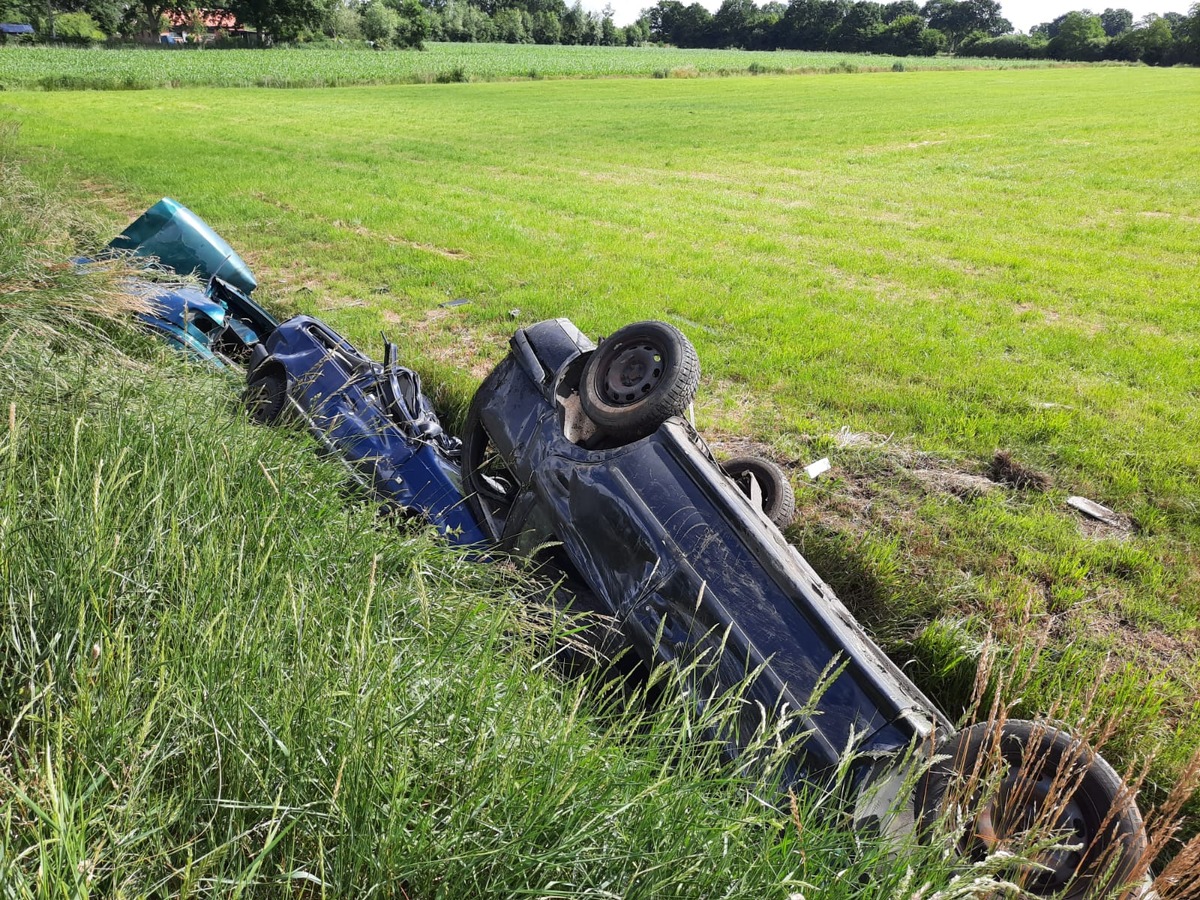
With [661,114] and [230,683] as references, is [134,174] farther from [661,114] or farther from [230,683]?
[661,114]

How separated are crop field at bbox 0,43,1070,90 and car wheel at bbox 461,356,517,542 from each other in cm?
4289

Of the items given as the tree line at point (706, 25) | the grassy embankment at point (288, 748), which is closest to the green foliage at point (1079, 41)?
the tree line at point (706, 25)

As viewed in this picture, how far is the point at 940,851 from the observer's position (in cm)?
162

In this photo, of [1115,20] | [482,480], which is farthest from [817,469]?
[1115,20]

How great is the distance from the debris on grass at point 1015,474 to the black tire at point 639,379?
8.69 ft

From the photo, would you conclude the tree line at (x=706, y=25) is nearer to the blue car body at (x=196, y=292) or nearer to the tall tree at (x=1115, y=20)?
the tall tree at (x=1115, y=20)

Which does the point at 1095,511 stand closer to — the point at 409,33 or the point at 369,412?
the point at 369,412

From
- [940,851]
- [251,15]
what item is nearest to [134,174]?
[940,851]

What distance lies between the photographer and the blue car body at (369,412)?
3936 mm

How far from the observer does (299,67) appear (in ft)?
153

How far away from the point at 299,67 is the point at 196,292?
49.5 metres

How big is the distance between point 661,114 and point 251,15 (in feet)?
169

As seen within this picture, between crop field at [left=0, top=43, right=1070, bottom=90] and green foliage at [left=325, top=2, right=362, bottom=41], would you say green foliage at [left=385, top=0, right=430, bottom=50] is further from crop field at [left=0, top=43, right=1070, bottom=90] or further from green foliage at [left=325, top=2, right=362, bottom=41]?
crop field at [left=0, top=43, right=1070, bottom=90]

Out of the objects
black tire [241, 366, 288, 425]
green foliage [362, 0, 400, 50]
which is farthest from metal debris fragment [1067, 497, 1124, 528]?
green foliage [362, 0, 400, 50]
